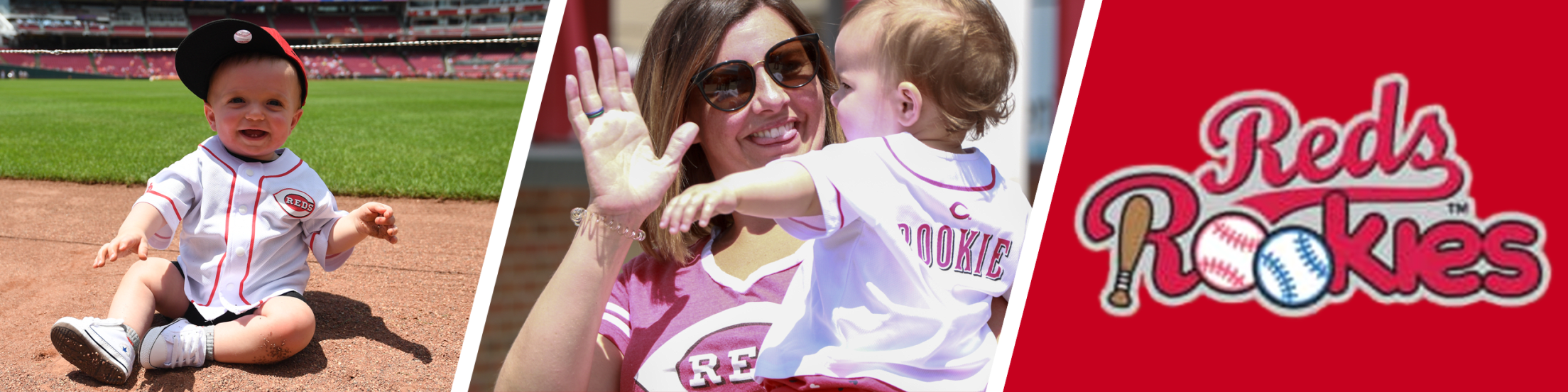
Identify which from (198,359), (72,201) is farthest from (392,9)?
(198,359)

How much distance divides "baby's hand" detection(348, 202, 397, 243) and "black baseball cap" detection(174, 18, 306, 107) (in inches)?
20.6

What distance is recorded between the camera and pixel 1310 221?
5.28ft

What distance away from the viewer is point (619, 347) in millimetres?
2051

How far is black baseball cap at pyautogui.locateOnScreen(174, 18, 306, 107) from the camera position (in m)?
2.88

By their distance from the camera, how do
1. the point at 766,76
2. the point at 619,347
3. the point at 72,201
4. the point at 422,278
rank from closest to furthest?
the point at 766,76, the point at 619,347, the point at 422,278, the point at 72,201

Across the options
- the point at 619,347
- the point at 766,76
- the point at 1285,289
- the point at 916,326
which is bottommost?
the point at 619,347

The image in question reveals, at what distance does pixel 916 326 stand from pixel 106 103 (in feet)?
62.8

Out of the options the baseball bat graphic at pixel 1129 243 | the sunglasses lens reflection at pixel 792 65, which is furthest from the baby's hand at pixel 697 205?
the baseball bat graphic at pixel 1129 243

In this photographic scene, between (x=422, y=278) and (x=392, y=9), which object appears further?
(x=392, y=9)

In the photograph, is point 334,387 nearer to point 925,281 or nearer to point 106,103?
point 925,281

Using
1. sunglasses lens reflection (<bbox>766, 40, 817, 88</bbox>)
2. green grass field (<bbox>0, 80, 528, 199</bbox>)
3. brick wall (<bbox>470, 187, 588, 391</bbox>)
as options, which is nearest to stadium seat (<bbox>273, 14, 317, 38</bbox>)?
green grass field (<bbox>0, 80, 528, 199</bbox>)

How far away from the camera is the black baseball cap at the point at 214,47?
288 cm

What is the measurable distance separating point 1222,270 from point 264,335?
272 centimetres

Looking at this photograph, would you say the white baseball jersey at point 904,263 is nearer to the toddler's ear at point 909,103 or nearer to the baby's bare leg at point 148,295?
the toddler's ear at point 909,103
